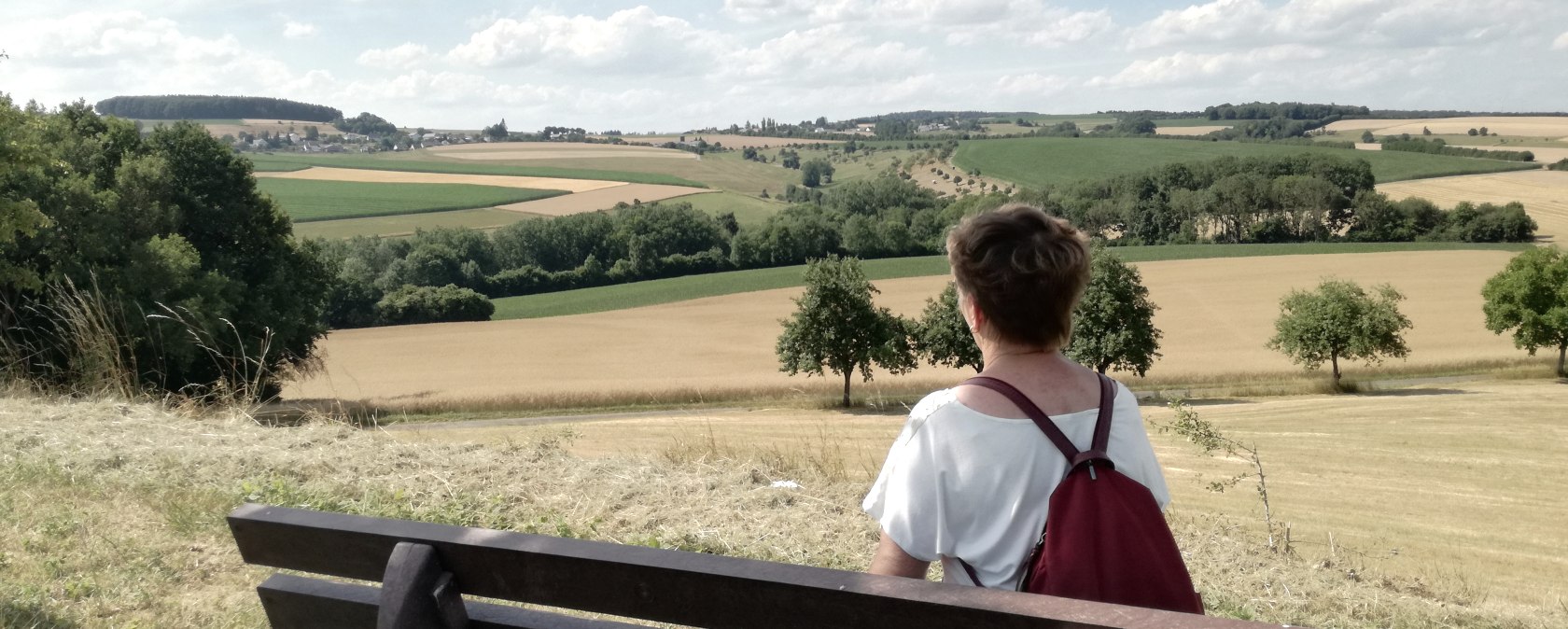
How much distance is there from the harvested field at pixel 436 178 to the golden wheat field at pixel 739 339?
54.6 metres

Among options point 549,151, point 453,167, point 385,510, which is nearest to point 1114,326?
point 385,510

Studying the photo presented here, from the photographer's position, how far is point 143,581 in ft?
15.2

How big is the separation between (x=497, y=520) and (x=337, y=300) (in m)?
55.7

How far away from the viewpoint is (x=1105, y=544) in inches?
81.2

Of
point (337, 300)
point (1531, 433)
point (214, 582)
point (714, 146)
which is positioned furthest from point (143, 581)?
point (714, 146)

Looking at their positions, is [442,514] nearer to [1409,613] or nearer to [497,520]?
[497,520]

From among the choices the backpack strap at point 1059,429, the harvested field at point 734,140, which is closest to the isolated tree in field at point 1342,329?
the backpack strap at point 1059,429

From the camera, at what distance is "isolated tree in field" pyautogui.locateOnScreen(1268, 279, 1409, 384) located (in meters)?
38.7

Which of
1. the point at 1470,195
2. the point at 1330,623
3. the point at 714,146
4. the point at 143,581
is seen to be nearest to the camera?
the point at 143,581

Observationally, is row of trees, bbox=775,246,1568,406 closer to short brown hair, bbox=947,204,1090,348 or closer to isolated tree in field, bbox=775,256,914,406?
isolated tree in field, bbox=775,256,914,406

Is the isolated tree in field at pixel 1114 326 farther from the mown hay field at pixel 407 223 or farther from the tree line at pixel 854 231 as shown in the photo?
the mown hay field at pixel 407 223

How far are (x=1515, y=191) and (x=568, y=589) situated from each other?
3864 inches

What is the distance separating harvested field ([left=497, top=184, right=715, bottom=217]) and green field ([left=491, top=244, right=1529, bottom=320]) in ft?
69.5

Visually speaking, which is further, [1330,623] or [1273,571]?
[1273,571]
